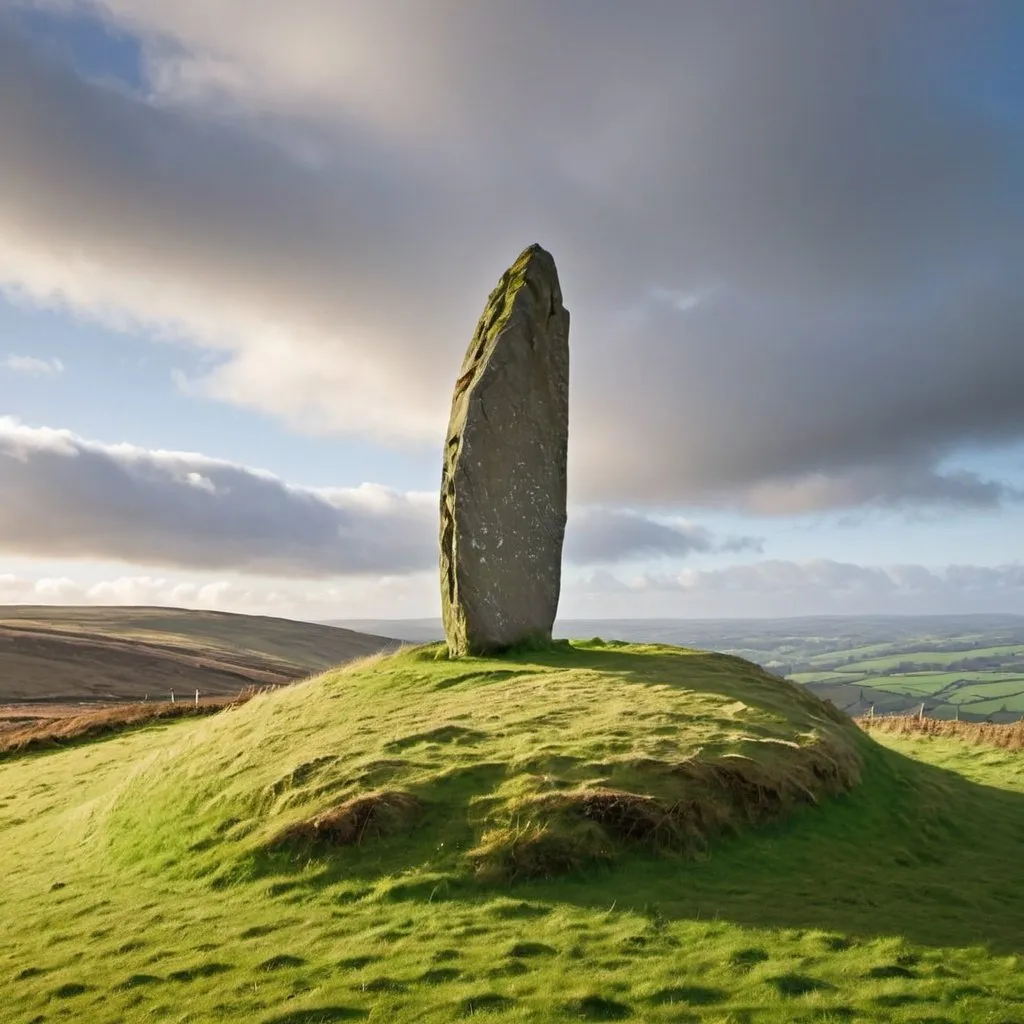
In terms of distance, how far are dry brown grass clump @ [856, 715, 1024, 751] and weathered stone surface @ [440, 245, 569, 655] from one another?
18176mm

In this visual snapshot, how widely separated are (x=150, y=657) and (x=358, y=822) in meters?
75.3

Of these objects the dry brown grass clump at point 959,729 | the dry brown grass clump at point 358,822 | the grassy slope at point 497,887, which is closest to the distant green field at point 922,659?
the dry brown grass clump at point 959,729

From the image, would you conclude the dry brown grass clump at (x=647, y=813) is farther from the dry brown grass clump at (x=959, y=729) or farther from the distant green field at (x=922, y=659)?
the distant green field at (x=922, y=659)

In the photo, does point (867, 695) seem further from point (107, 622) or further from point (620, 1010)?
point (107, 622)

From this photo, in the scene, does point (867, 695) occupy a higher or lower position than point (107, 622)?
lower

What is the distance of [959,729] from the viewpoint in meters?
33.5

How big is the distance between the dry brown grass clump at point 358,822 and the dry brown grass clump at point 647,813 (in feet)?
5.50

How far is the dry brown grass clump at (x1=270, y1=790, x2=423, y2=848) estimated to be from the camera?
13.9 m

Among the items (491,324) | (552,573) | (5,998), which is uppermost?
(491,324)

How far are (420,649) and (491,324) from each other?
37.7 feet

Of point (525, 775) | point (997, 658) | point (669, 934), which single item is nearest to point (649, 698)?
point (525, 775)

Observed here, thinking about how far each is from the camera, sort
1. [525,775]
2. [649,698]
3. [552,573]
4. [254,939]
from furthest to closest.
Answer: [552,573]
[649,698]
[525,775]
[254,939]

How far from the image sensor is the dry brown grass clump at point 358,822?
13922mm

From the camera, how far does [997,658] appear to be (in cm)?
16988
